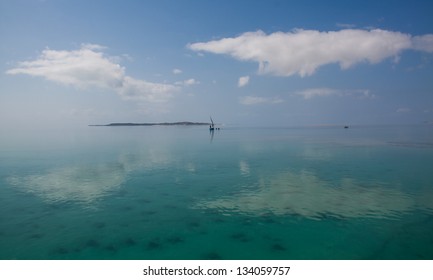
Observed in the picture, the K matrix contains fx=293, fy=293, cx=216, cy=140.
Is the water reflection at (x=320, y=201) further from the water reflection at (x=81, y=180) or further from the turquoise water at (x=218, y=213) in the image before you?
the water reflection at (x=81, y=180)

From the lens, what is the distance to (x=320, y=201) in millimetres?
26203

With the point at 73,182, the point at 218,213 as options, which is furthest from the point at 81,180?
the point at 218,213

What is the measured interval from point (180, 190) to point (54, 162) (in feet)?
97.5

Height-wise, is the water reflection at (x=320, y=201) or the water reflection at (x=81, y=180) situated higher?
the water reflection at (x=320, y=201)

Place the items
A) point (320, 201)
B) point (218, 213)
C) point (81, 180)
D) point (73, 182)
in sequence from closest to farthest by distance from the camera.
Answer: point (218, 213), point (320, 201), point (73, 182), point (81, 180)

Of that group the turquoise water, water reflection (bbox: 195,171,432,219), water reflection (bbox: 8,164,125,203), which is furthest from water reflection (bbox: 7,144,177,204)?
water reflection (bbox: 195,171,432,219)

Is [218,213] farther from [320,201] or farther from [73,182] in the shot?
[73,182]

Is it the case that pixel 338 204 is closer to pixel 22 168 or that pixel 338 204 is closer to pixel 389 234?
pixel 389 234

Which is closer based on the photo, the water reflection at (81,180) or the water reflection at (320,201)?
the water reflection at (320,201)

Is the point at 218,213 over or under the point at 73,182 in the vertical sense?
over

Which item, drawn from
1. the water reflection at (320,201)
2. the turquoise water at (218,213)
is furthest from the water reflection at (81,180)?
the water reflection at (320,201)

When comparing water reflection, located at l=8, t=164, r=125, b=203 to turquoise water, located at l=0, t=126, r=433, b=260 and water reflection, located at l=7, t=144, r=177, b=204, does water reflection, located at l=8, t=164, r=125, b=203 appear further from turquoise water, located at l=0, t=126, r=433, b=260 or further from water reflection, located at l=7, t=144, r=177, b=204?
turquoise water, located at l=0, t=126, r=433, b=260

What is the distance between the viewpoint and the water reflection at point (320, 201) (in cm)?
2340

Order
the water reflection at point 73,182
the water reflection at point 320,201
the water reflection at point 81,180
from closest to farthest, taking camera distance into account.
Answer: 1. the water reflection at point 320,201
2. the water reflection at point 73,182
3. the water reflection at point 81,180
